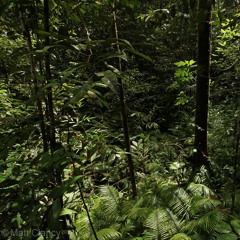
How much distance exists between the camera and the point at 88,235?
265 cm

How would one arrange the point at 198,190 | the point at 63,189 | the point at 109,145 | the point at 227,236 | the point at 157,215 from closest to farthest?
the point at 63,189 → the point at 109,145 → the point at 227,236 → the point at 157,215 → the point at 198,190

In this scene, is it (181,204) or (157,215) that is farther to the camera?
(181,204)

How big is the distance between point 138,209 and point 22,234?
2019 mm

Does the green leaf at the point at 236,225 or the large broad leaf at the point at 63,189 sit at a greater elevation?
the large broad leaf at the point at 63,189

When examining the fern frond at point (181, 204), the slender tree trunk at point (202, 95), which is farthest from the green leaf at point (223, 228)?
the slender tree trunk at point (202, 95)

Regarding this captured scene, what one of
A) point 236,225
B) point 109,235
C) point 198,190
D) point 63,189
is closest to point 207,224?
point 236,225

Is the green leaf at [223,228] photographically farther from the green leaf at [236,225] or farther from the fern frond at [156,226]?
the fern frond at [156,226]

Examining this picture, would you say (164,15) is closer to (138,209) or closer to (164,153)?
(138,209)

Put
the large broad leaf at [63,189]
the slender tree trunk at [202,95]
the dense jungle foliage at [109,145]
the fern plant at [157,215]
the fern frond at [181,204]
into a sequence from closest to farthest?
1. the large broad leaf at [63,189]
2. the dense jungle foliage at [109,145]
3. the fern plant at [157,215]
4. the fern frond at [181,204]
5. the slender tree trunk at [202,95]

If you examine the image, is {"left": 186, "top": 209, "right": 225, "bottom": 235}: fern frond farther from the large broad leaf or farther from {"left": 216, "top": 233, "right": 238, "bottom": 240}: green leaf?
the large broad leaf

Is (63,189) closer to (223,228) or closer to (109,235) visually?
(109,235)

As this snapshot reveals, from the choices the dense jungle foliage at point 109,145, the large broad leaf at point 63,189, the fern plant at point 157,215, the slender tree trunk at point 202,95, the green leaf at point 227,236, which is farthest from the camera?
the slender tree trunk at point 202,95

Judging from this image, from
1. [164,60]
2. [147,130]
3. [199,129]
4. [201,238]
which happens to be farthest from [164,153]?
[164,60]

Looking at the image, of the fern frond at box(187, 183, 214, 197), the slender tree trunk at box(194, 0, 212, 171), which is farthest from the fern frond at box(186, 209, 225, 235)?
the slender tree trunk at box(194, 0, 212, 171)
